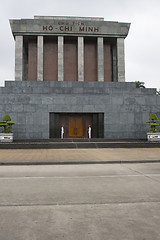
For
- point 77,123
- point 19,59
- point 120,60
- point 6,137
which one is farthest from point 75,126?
point 19,59

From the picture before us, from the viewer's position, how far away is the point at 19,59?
33469 millimetres

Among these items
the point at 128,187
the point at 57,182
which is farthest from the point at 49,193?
the point at 128,187

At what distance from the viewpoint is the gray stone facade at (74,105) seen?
25.5m

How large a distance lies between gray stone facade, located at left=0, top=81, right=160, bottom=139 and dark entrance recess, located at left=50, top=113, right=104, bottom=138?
66 cm

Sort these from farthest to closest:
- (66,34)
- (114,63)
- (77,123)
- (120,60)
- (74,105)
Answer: (114,63)
(120,60)
(66,34)
(77,123)
(74,105)

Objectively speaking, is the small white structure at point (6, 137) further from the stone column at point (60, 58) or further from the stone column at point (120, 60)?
the stone column at point (120, 60)

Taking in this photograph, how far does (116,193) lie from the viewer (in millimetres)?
5566

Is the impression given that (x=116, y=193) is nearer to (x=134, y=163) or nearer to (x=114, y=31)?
(x=134, y=163)

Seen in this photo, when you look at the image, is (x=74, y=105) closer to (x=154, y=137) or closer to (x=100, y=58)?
(x=154, y=137)

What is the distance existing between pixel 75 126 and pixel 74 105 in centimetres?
282

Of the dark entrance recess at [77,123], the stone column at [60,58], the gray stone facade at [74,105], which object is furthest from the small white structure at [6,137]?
the stone column at [60,58]

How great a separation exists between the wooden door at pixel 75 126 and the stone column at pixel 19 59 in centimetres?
1154

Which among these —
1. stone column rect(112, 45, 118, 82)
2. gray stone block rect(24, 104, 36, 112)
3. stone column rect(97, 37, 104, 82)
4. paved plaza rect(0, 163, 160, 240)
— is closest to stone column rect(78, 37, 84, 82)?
stone column rect(97, 37, 104, 82)

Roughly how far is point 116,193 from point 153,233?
7.65 ft
